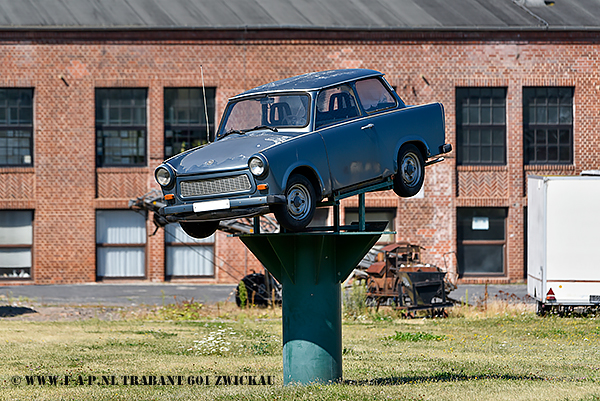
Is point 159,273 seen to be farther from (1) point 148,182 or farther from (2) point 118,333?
(2) point 118,333

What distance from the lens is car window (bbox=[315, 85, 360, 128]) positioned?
9352mm

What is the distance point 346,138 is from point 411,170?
126 centimetres

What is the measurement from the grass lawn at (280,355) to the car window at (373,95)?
318cm

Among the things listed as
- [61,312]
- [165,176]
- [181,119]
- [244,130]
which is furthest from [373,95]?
[181,119]

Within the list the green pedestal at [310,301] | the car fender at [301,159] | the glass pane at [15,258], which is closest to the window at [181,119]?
the glass pane at [15,258]

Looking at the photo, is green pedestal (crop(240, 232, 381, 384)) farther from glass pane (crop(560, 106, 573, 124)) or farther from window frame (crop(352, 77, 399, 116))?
glass pane (crop(560, 106, 573, 124))

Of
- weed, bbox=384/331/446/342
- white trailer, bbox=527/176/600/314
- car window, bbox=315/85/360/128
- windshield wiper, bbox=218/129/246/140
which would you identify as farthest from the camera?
white trailer, bbox=527/176/600/314

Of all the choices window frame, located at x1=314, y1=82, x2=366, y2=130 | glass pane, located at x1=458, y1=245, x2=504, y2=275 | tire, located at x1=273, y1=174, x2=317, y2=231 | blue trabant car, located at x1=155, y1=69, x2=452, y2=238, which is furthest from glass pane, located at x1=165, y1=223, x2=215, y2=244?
tire, located at x1=273, y1=174, x2=317, y2=231

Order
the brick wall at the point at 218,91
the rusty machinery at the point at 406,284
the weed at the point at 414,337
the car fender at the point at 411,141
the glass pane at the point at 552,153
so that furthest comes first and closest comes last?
1. the glass pane at the point at 552,153
2. the brick wall at the point at 218,91
3. the rusty machinery at the point at 406,284
4. the weed at the point at 414,337
5. the car fender at the point at 411,141

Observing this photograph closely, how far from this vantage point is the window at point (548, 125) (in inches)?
1200

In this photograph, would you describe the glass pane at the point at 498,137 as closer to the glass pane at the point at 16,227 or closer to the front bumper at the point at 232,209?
the glass pane at the point at 16,227

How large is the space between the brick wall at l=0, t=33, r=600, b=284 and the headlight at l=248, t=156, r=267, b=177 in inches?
827

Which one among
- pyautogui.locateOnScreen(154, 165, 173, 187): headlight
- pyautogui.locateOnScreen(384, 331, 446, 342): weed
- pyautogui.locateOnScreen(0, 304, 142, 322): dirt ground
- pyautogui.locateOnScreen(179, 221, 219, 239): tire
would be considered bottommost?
pyautogui.locateOnScreen(0, 304, 142, 322): dirt ground

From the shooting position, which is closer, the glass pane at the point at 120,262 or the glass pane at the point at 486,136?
the glass pane at the point at 120,262
